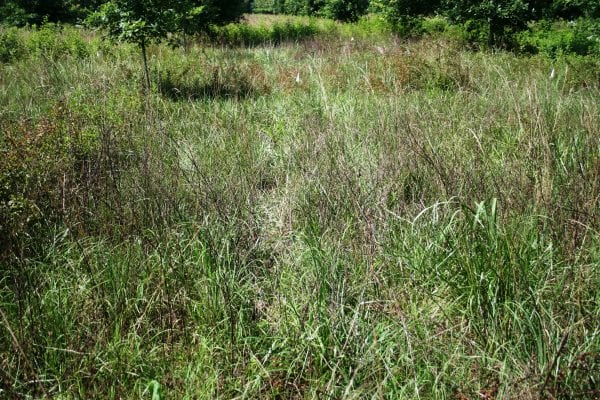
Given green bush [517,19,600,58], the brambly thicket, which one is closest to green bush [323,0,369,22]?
green bush [517,19,600,58]

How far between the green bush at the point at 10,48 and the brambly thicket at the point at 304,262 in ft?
15.5

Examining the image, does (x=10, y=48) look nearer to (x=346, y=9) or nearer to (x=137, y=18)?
(x=137, y=18)

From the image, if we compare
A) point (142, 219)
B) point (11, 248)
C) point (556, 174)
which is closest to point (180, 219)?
point (142, 219)

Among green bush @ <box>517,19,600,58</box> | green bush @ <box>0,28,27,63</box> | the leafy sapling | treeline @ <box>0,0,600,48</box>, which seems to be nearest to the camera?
the leafy sapling

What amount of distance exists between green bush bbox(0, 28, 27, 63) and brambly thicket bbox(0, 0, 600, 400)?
4.73 m

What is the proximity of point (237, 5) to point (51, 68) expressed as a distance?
10.9 meters

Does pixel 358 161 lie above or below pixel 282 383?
above

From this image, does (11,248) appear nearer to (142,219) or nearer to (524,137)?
(142,219)

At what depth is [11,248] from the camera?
2.43 meters

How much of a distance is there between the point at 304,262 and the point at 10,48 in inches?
357

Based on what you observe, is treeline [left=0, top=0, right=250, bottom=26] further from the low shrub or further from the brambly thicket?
the brambly thicket

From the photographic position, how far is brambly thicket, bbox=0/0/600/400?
1.82m

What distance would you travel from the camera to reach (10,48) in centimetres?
884

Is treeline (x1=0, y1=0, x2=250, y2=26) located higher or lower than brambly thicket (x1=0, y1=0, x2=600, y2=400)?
higher
